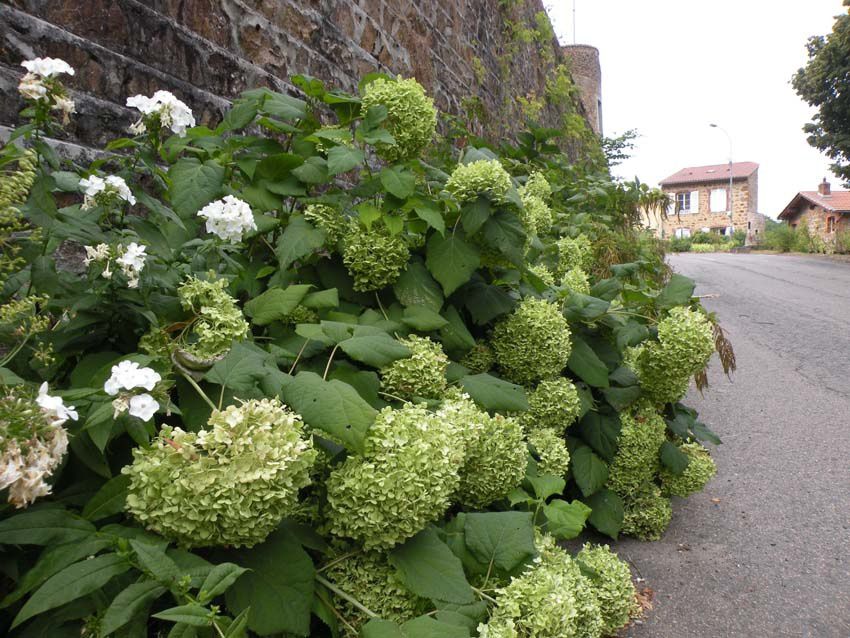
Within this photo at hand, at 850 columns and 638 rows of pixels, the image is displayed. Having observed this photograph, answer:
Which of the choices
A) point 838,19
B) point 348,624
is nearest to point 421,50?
point 348,624

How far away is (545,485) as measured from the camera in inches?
82.5

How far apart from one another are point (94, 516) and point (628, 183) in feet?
19.3

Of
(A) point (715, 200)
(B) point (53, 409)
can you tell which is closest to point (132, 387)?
(B) point (53, 409)

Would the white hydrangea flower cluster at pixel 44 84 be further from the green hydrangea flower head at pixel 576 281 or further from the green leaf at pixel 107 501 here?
the green hydrangea flower head at pixel 576 281

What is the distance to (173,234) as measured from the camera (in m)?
1.97

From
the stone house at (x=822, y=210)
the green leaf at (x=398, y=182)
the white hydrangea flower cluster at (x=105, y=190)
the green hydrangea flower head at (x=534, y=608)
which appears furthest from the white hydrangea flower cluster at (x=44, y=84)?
the stone house at (x=822, y=210)

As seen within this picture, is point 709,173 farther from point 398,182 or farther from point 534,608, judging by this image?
point 534,608

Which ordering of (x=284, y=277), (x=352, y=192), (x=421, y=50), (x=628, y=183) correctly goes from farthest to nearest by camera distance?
(x=628, y=183) → (x=421, y=50) → (x=352, y=192) → (x=284, y=277)

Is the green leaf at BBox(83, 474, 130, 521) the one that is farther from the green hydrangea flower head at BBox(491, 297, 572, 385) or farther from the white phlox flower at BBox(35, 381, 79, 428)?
the green hydrangea flower head at BBox(491, 297, 572, 385)

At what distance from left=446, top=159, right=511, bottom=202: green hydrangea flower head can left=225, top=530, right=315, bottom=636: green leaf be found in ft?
4.77

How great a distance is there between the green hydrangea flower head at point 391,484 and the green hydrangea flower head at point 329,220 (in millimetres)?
937

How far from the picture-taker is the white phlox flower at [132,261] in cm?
138

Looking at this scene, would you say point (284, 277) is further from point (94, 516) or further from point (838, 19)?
point (838, 19)

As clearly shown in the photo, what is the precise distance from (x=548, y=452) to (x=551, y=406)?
0.77ft
